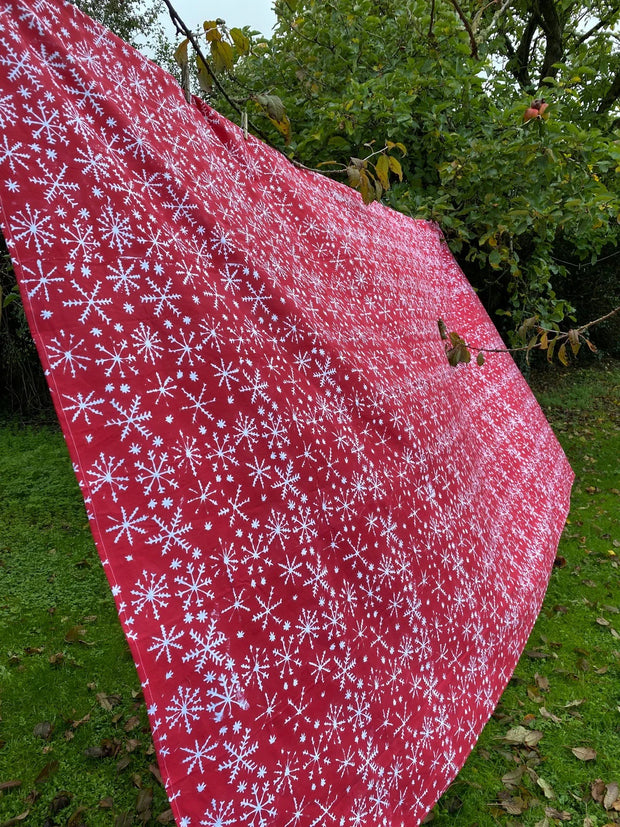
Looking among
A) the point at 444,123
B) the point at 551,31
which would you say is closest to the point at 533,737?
the point at 444,123

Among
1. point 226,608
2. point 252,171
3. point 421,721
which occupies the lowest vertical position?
point 421,721

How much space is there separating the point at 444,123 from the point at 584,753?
3910mm

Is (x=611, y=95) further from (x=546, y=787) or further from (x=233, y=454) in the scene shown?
(x=233, y=454)

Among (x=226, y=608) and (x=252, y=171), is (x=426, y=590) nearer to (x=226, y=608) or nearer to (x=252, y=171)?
(x=226, y=608)

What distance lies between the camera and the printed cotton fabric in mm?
1060

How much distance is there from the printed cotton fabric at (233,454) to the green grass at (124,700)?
35cm

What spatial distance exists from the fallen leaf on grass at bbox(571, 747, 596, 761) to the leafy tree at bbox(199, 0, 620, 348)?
276cm

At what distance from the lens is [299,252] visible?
6.18ft

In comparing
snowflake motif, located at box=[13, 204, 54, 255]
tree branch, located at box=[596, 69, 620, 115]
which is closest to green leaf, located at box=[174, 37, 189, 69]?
snowflake motif, located at box=[13, 204, 54, 255]

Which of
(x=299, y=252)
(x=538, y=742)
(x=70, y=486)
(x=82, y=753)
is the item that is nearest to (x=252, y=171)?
(x=299, y=252)

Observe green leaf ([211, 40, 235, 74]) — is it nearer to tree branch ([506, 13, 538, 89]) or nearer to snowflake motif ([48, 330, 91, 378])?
snowflake motif ([48, 330, 91, 378])

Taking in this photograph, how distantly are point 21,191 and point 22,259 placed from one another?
0.44 feet

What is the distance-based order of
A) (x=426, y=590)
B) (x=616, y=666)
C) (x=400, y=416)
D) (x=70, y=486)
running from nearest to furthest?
(x=426, y=590)
(x=400, y=416)
(x=616, y=666)
(x=70, y=486)

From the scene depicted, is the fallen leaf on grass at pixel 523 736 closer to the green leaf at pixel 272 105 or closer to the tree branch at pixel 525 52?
the green leaf at pixel 272 105
